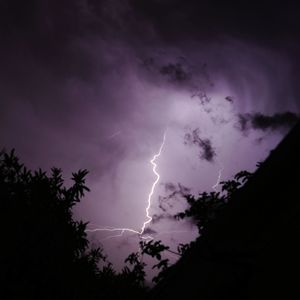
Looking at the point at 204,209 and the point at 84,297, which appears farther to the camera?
the point at 204,209

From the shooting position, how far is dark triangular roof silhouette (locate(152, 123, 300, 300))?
221 centimetres

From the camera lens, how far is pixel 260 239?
2.52 meters

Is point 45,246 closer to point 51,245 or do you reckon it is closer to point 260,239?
point 51,245

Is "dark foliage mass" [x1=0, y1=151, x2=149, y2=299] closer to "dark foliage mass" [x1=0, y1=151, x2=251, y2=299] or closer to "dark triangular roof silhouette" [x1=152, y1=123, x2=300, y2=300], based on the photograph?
"dark foliage mass" [x1=0, y1=151, x2=251, y2=299]

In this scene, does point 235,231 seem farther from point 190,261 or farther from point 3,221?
point 3,221

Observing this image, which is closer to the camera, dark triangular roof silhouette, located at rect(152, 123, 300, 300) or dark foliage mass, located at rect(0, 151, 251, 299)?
dark triangular roof silhouette, located at rect(152, 123, 300, 300)

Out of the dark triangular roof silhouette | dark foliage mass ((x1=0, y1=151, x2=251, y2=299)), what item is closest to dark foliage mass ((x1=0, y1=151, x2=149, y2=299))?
dark foliage mass ((x1=0, y1=151, x2=251, y2=299))

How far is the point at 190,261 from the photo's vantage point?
→ 269 cm

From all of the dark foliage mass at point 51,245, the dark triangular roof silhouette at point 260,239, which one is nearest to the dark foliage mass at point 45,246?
the dark foliage mass at point 51,245

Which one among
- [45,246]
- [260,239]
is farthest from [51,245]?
[260,239]

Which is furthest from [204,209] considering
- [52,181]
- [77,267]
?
[52,181]

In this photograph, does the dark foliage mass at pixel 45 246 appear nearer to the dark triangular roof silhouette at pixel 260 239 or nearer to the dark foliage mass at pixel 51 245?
the dark foliage mass at pixel 51 245

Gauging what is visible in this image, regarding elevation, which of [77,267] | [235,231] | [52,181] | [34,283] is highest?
[52,181]

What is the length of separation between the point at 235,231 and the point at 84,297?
17.2 feet
